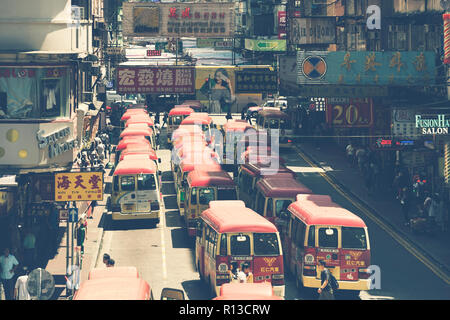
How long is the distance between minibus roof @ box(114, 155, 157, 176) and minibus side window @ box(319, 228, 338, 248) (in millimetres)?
12398

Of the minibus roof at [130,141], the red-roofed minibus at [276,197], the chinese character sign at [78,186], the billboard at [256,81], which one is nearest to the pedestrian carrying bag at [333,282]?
the red-roofed minibus at [276,197]

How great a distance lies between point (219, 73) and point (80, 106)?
2126cm

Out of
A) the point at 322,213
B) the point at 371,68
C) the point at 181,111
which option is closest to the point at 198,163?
the point at 371,68

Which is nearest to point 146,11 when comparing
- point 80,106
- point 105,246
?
point 80,106

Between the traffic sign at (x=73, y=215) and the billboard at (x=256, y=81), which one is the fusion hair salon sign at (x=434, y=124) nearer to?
the billboard at (x=256, y=81)

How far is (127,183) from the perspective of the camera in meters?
37.7

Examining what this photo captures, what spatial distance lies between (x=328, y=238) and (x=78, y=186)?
7.99 m

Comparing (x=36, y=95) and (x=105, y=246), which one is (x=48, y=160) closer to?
(x=36, y=95)

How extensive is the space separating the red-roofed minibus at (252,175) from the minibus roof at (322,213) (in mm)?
7062

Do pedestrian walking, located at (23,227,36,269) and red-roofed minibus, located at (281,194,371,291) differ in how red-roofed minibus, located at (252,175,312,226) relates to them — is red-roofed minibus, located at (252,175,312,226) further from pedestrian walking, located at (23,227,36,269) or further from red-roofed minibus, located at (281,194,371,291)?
pedestrian walking, located at (23,227,36,269)

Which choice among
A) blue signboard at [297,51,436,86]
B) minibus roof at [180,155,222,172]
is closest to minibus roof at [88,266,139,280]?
minibus roof at [180,155,222,172]

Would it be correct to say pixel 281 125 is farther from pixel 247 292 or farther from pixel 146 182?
pixel 247 292

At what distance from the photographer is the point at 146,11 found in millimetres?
44688

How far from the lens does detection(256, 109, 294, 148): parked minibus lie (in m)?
59.5
